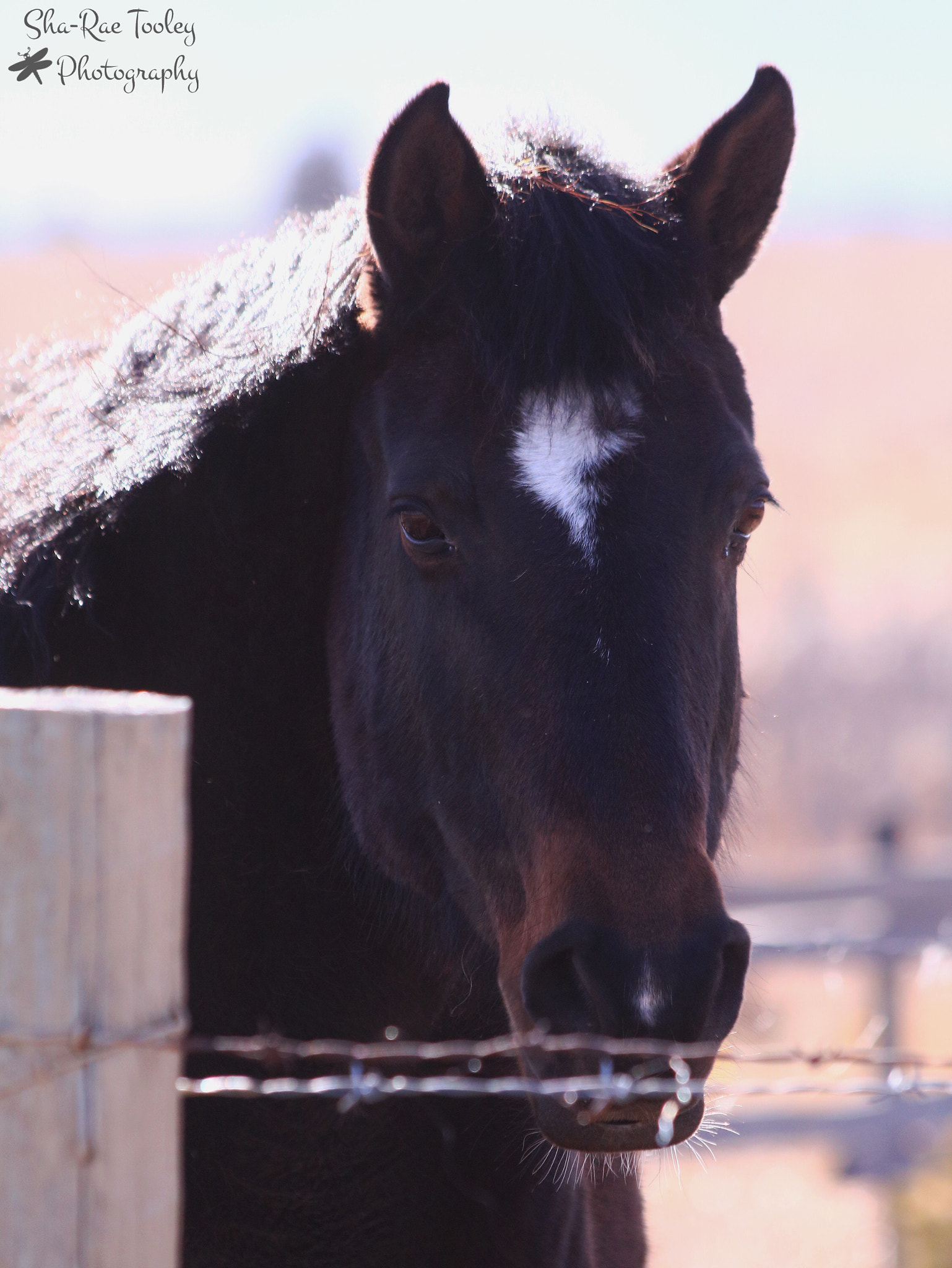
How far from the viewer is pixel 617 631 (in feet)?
6.90

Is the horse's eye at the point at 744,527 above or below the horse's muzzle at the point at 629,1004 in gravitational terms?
above

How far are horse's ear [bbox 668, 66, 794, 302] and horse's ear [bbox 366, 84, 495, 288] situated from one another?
46cm

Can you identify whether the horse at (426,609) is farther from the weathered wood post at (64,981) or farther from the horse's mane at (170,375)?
the weathered wood post at (64,981)

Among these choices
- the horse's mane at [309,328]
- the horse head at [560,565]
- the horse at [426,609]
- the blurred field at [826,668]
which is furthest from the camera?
the blurred field at [826,668]

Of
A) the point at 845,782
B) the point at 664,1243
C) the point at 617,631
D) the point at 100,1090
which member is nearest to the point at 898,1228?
the point at 664,1243

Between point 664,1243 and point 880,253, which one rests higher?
point 880,253

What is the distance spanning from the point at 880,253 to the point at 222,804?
3409 inches

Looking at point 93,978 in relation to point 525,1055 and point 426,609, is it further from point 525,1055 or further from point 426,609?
point 426,609

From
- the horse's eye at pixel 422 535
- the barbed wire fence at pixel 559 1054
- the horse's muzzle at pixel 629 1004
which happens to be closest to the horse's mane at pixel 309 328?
the horse's eye at pixel 422 535

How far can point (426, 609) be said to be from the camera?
7.89ft

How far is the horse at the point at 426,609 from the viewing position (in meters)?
2.16

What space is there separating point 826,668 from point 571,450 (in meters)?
22.7

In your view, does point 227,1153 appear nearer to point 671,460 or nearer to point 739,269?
point 671,460

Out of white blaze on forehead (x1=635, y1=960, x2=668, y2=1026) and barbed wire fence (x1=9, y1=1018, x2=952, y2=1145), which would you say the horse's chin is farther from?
white blaze on forehead (x1=635, y1=960, x2=668, y2=1026)
